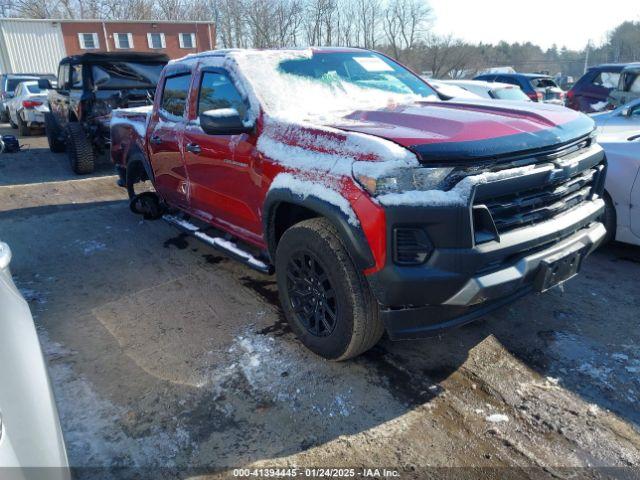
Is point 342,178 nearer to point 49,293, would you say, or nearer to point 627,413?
point 627,413

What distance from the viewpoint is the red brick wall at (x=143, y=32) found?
34656mm

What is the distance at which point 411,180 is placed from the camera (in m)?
2.35

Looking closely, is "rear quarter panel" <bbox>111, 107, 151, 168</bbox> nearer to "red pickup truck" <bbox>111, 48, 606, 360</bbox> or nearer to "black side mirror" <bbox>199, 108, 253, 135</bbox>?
"red pickup truck" <bbox>111, 48, 606, 360</bbox>

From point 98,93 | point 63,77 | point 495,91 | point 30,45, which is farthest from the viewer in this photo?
point 30,45

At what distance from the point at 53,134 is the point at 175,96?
26.6ft

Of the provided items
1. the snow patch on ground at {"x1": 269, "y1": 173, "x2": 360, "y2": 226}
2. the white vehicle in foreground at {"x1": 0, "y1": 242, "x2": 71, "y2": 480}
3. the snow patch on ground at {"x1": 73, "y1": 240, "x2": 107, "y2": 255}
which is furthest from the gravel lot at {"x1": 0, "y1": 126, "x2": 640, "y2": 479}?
the snow patch on ground at {"x1": 269, "y1": 173, "x2": 360, "y2": 226}

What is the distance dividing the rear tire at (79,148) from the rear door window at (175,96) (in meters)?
4.72

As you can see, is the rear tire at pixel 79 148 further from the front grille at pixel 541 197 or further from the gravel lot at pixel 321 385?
the front grille at pixel 541 197

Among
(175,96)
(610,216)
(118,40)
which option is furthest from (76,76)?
(118,40)

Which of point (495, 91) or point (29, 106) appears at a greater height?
point (495, 91)

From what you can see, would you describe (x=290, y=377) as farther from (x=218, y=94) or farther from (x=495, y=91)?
(x=495, y=91)

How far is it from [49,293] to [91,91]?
225 inches

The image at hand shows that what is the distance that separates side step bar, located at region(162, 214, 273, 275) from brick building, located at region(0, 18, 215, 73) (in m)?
33.6

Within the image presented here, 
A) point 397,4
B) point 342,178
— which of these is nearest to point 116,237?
point 342,178
